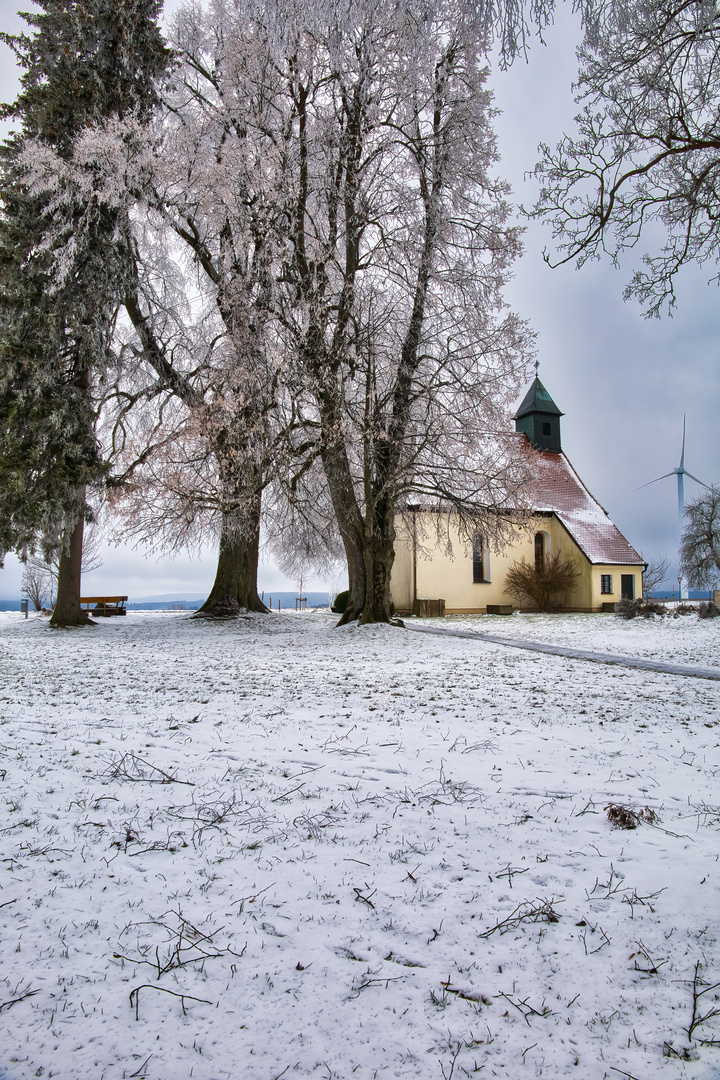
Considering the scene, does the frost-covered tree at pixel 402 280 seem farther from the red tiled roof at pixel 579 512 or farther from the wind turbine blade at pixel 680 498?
the wind turbine blade at pixel 680 498

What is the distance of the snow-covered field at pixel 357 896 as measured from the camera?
74.7 inches

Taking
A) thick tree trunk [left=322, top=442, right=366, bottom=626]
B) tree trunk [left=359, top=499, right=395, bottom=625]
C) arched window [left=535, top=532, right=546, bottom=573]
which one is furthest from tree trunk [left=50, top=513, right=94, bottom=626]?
arched window [left=535, top=532, right=546, bottom=573]

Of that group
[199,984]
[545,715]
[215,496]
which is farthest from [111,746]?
[215,496]

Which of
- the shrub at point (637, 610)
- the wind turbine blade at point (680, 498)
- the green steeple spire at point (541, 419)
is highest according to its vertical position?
the green steeple spire at point (541, 419)

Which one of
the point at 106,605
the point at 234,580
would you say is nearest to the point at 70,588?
the point at 234,580

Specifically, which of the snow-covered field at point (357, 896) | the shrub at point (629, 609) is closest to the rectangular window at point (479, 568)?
the shrub at point (629, 609)

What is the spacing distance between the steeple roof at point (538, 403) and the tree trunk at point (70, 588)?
2557 cm

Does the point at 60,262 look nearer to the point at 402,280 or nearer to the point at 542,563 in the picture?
the point at 402,280

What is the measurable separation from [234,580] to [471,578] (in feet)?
41.3

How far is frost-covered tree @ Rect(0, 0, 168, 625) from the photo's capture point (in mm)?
15875

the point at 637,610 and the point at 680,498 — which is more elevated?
the point at 680,498

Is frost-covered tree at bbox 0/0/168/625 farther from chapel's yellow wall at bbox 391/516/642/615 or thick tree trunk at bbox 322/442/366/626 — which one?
chapel's yellow wall at bbox 391/516/642/615

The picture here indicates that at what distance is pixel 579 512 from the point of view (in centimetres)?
3294

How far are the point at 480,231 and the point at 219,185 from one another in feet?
19.9
